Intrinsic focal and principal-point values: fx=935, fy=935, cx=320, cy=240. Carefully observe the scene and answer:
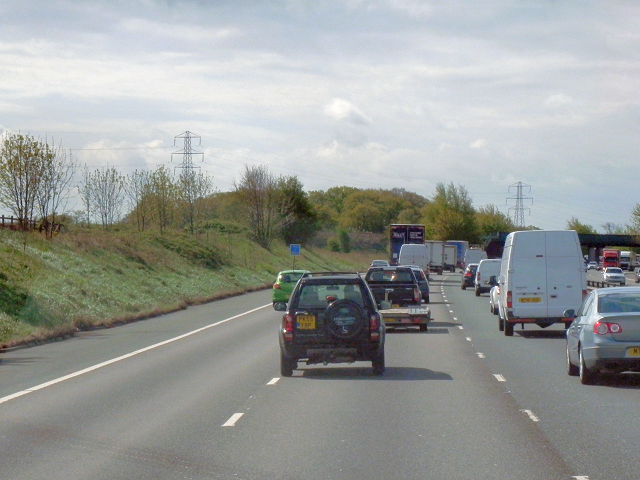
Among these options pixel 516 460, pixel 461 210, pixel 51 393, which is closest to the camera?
pixel 516 460

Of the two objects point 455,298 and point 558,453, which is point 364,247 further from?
point 558,453

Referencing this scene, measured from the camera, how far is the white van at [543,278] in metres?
23.9

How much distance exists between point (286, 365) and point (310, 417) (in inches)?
170

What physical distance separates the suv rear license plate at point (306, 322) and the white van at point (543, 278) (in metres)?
9.96

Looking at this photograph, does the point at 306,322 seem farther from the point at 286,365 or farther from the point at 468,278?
the point at 468,278

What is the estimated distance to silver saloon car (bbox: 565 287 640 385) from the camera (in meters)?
13.3

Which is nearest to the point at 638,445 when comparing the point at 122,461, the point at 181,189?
the point at 122,461

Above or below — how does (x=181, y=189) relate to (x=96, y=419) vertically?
above

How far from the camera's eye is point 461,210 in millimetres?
136000

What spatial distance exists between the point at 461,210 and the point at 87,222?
7952 centimetres

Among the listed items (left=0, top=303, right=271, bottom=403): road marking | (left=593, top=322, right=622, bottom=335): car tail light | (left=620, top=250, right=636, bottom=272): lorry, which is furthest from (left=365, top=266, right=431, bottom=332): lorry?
(left=620, top=250, right=636, bottom=272): lorry

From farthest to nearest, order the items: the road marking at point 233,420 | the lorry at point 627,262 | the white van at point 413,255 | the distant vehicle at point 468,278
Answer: the lorry at point 627,262 → the white van at point 413,255 → the distant vehicle at point 468,278 → the road marking at point 233,420

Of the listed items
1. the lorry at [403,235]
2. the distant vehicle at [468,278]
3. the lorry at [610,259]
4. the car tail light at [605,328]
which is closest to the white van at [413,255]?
the lorry at [403,235]

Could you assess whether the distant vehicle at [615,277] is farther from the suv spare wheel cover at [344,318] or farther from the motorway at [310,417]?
the suv spare wheel cover at [344,318]
